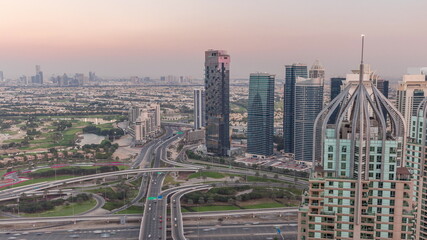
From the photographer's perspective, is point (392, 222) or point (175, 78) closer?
point (392, 222)

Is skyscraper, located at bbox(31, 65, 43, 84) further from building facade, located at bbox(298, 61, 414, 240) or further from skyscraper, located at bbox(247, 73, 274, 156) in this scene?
building facade, located at bbox(298, 61, 414, 240)

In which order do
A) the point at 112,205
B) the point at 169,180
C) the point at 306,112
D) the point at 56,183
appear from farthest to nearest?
1. the point at 306,112
2. the point at 169,180
3. the point at 56,183
4. the point at 112,205

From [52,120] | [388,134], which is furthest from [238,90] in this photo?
[388,134]

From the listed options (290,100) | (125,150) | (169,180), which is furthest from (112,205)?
(290,100)

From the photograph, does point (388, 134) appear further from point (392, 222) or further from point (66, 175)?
point (66, 175)

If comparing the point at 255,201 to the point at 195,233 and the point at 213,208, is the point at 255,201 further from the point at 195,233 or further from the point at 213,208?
the point at 195,233

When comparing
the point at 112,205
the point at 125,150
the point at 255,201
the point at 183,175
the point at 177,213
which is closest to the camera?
the point at 177,213
